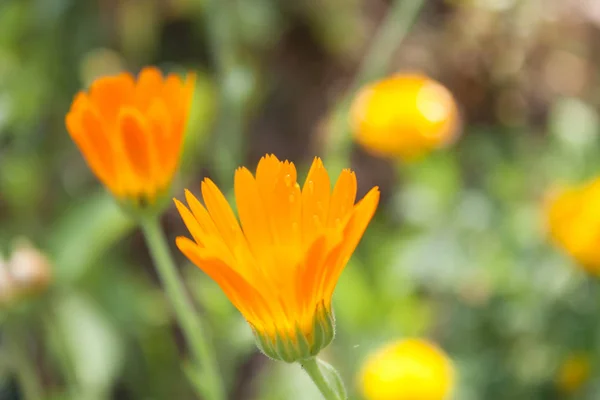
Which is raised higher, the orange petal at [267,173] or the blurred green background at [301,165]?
the orange petal at [267,173]

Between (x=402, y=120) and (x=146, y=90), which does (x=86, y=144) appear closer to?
(x=146, y=90)

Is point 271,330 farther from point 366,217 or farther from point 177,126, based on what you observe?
point 177,126

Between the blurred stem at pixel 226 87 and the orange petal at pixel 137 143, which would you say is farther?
the blurred stem at pixel 226 87

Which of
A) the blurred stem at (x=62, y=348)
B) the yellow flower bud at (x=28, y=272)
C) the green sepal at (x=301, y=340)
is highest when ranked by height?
the green sepal at (x=301, y=340)

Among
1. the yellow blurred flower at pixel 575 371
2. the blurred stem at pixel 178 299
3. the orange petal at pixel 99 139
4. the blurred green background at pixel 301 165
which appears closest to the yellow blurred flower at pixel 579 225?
the blurred green background at pixel 301 165

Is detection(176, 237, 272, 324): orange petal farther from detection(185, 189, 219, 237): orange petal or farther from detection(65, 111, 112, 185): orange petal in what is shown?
detection(65, 111, 112, 185): orange petal

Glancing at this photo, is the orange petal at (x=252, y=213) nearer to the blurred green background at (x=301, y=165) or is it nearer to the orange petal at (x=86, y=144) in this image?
the orange petal at (x=86, y=144)
